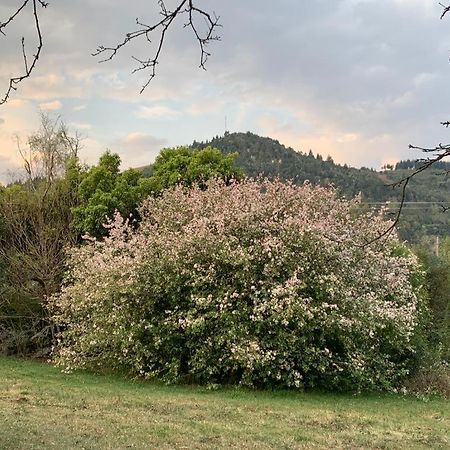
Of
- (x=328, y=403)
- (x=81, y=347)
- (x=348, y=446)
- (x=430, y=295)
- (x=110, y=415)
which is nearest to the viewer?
(x=348, y=446)

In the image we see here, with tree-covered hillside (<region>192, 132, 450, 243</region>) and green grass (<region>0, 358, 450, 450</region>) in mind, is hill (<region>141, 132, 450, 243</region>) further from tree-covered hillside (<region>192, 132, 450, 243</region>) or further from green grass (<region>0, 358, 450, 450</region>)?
green grass (<region>0, 358, 450, 450</region>)

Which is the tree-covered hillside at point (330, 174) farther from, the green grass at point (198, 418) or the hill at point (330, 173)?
Answer: the green grass at point (198, 418)

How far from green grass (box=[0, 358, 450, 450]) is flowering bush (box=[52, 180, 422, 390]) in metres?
0.71

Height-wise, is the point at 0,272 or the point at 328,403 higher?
the point at 0,272

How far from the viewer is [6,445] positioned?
6.43 m

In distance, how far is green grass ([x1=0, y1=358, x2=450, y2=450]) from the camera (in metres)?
7.70

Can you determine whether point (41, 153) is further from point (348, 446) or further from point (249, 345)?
point (348, 446)

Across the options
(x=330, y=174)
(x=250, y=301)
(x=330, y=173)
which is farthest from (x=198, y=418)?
(x=330, y=173)

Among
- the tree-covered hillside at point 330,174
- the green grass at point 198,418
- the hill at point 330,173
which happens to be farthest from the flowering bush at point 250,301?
the tree-covered hillside at point 330,174

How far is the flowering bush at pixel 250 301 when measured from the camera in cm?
1346

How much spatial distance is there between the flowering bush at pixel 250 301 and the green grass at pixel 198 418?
2.31ft

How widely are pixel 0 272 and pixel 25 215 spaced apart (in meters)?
2.19

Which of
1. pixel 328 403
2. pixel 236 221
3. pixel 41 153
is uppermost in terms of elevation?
pixel 41 153

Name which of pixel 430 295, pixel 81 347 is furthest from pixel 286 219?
pixel 430 295
